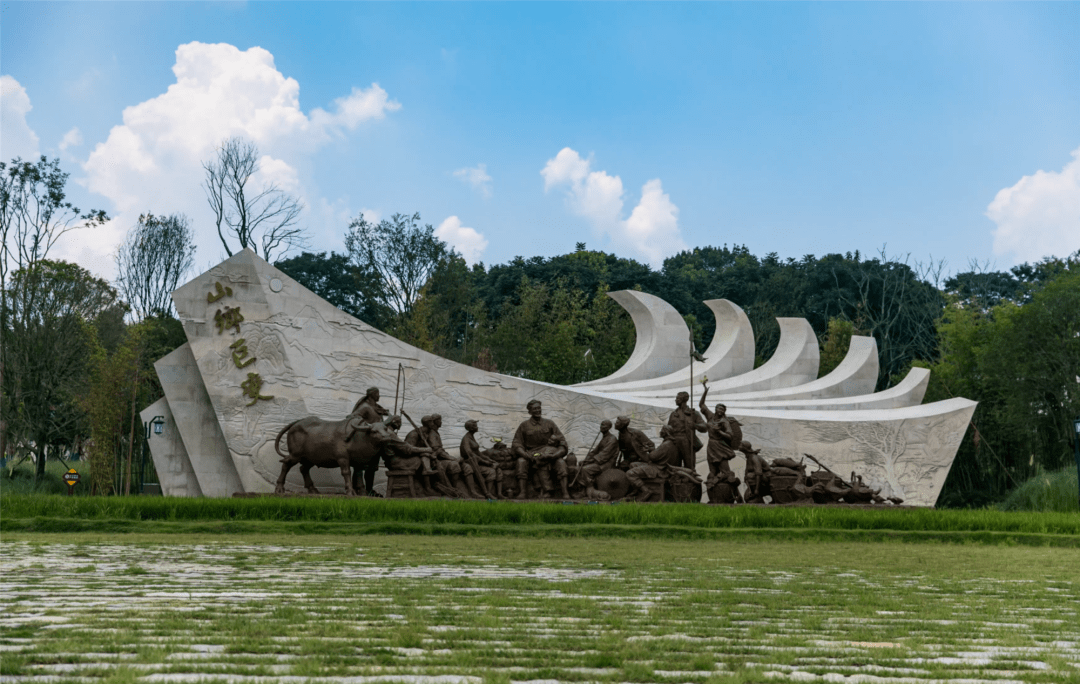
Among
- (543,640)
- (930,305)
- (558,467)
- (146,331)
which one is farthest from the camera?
(930,305)

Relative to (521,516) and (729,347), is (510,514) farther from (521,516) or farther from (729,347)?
(729,347)

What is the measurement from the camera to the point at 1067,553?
34.8ft

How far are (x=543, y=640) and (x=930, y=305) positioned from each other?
4254 centimetres

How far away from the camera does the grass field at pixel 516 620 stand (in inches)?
125

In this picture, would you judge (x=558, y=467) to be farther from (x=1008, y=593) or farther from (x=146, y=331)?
(x=146, y=331)

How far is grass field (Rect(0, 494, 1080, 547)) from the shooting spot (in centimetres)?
1153

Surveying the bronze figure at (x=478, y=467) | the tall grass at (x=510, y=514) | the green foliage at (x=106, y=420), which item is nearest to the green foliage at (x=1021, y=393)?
the tall grass at (x=510, y=514)

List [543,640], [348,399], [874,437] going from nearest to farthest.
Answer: [543,640] → [348,399] → [874,437]

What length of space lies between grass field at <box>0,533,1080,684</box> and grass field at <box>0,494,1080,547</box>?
3735 mm

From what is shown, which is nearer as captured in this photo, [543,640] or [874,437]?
[543,640]

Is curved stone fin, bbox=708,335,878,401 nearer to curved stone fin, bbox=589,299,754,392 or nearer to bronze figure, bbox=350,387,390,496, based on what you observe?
curved stone fin, bbox=589,299,754,392

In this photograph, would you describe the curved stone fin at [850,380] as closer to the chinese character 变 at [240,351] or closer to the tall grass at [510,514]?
the tall grass at [510,514]

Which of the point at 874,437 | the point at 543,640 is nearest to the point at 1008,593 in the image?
the point at 543,640

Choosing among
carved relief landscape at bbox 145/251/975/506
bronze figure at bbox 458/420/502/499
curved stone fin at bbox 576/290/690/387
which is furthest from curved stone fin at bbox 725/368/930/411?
bronze figure at bbox 458/420/502/499
